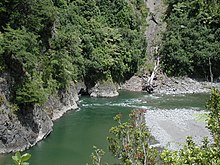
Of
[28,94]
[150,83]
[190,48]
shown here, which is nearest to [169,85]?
[150,83]

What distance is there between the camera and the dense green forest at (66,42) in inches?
732

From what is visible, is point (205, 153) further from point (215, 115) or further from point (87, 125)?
point (87, 125)

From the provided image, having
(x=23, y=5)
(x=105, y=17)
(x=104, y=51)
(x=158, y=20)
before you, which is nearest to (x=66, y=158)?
(x=23, y=5)

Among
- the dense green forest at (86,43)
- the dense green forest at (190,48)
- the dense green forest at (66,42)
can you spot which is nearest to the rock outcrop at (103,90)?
the dense green forest at (86,43)

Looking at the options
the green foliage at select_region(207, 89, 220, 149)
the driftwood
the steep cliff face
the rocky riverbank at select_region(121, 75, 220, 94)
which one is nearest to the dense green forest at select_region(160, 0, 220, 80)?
the rocky riverbank at select_region(121, 75, 220, 94)

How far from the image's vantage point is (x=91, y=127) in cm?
2262

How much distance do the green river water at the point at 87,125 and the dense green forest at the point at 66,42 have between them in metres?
2.42

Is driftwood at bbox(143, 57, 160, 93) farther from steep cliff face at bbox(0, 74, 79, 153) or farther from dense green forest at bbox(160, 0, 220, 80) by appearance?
steep cliff face at bbox(0, 74, 79, 153)

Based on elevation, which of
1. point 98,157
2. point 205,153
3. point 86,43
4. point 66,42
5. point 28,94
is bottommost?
point 98,157

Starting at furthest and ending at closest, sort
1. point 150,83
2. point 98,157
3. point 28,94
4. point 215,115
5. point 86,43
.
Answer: point 150,83 → point 86,43 → point 28,94 → point 98,157 → point 215,115

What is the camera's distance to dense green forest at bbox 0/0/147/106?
61.0ft

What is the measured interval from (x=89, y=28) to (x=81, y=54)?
370cm

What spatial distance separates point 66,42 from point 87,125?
732cm

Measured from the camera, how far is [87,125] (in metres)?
23.0
